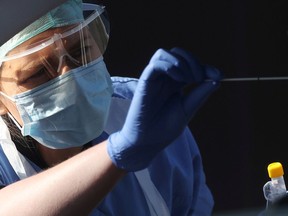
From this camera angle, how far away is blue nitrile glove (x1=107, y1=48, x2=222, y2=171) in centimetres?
Result: 138

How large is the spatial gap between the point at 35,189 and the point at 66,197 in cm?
8

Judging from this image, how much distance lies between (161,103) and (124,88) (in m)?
0.69

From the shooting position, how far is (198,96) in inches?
54.5

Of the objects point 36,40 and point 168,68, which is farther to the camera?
point 36,40

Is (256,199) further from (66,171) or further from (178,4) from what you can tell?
(66,171)

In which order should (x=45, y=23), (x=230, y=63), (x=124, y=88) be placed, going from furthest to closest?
1. (x=230, y=63)
2. (x=124, y=88)
3. (x=45, y=23)

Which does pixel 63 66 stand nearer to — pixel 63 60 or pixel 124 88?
pixel 63 60

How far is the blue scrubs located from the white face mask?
9 cm

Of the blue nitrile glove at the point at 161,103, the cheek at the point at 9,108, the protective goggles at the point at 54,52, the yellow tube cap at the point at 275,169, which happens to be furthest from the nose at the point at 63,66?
the yellow tube cap at the point at 275,169

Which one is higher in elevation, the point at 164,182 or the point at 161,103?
the point at 161,103

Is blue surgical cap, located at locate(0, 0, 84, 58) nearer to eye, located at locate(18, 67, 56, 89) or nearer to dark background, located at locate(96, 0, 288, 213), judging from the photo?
eye, located at locate(18, 67, 56, 89)

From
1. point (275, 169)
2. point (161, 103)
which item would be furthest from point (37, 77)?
point (275, 169)

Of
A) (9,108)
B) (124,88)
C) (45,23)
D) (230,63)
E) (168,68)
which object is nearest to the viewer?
(168,68)

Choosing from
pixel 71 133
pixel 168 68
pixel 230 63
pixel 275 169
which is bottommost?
pixel 230 63
